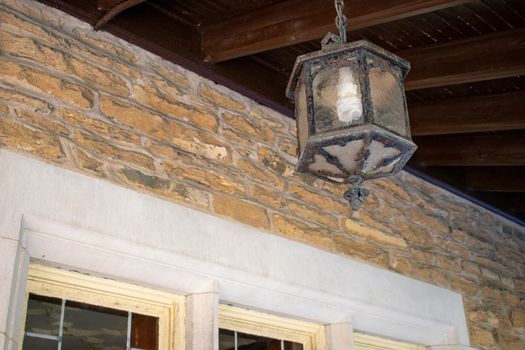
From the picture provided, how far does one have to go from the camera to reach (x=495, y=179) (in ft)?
13.8

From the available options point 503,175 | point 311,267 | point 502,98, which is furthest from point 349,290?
point 503,175

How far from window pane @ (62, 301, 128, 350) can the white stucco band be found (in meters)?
0.14

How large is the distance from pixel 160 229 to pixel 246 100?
3.05ft

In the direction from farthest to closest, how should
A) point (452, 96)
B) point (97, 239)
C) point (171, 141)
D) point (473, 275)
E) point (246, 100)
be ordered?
point (473, 275), point (452, 96), point (246, 100), point (171, 141), point (97, 239)

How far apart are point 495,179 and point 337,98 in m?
2.54

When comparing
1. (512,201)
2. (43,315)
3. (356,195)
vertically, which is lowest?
(43,315)

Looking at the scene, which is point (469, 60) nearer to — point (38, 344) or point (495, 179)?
point (495, 179)

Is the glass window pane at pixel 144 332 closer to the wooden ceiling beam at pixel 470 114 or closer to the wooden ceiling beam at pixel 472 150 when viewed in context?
the wooden ceiling beam at pixel 470 114

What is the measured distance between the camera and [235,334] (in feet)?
9.51

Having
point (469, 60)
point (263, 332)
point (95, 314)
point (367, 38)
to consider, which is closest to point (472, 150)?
point (469, 60)

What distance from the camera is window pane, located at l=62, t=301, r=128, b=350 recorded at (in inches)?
94.4

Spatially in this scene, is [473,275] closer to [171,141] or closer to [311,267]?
[311,267]

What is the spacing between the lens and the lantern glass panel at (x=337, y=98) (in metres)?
1.94

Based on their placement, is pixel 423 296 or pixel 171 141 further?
pixel 423 296
